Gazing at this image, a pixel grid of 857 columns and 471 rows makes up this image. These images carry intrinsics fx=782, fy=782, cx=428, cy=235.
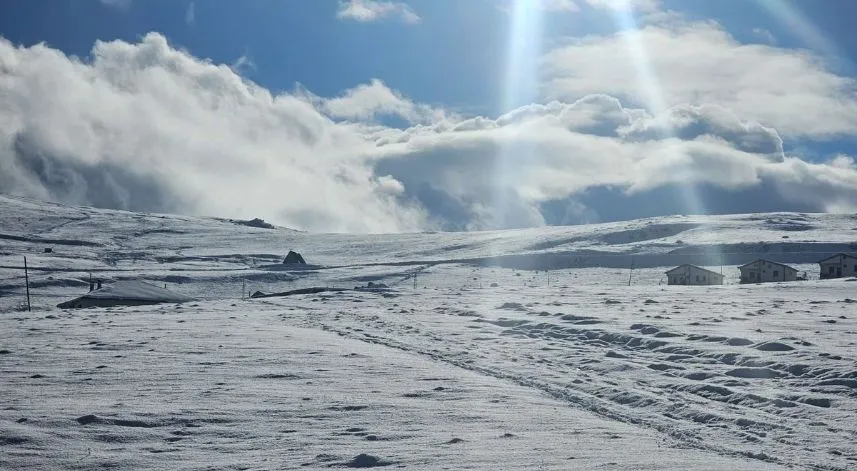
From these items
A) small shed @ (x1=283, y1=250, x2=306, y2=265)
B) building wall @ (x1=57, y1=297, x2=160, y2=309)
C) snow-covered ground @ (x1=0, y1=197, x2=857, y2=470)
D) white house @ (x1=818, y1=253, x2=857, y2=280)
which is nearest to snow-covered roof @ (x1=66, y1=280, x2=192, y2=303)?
building wall @ (x1=57, y1=297, x2=160, y2=309)

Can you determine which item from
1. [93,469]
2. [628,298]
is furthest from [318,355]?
[628,298]

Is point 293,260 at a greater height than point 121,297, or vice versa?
point 293,260

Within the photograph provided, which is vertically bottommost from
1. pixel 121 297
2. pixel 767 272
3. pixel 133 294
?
pixel 121 297

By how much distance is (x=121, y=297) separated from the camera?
4928 cm

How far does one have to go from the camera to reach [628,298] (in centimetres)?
4162

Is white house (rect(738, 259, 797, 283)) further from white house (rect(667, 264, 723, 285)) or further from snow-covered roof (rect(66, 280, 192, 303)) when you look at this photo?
snow-covered roof (rect(66, 280, 192, 303))

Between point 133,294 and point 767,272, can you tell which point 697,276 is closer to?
point 767,272

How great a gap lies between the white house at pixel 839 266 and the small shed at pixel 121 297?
60.9 meters

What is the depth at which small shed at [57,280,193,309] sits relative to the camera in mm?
48469

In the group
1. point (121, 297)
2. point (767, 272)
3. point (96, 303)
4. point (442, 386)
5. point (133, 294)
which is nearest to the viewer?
point (442, 386)

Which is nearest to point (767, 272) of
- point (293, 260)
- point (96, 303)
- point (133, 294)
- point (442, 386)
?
point (133, 294)

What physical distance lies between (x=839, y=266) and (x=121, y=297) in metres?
65.0

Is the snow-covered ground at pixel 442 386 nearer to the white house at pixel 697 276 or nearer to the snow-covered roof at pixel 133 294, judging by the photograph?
the snow-covered roof at pixel 133 294

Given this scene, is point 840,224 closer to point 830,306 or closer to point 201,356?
point 830,306
